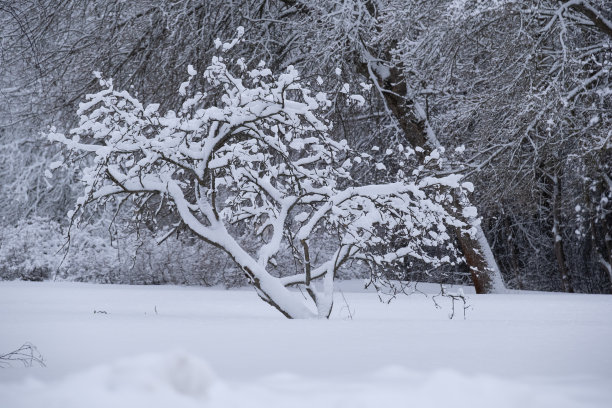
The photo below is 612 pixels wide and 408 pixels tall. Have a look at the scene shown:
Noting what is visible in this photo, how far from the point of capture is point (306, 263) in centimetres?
588

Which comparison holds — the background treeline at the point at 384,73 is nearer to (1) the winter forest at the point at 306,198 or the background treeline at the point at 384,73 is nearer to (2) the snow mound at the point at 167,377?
Answer: (1) the winter forest at the point at 306,198

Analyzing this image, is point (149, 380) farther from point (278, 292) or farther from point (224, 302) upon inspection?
point (224, 302)

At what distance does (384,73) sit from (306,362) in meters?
9.52

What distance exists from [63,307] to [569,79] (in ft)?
23.5

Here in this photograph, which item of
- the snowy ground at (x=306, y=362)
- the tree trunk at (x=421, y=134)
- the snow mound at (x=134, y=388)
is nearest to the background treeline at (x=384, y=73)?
the tree trunk at (x=421, y=134)

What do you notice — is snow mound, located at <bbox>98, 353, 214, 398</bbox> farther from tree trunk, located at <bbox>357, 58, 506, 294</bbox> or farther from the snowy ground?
tree trunk, located at <bbox>357, 58, 506, 294</bbox>

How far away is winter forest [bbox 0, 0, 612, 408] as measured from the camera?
10.1ft

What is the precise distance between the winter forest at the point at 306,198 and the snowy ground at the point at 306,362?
0.02m

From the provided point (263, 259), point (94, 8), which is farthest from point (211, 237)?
point (94, 8)

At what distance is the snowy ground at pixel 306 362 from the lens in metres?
2.38

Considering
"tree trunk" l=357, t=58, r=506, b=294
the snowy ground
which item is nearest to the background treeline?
"tree trunk" l=357, t=58, r=506, b=294

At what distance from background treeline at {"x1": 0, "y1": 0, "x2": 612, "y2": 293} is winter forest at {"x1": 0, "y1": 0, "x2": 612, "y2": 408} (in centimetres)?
6

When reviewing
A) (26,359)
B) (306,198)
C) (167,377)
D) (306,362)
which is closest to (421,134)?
(306,198)

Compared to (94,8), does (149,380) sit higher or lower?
lower
